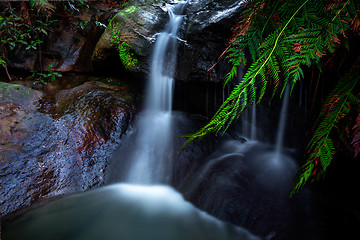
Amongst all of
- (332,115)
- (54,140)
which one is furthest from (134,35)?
(332,115)

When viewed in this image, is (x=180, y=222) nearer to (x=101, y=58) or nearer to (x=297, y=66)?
(x=297, y=66)

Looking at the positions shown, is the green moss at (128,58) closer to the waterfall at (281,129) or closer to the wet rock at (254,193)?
the wet rock at (254,193)

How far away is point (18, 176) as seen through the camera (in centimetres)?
234

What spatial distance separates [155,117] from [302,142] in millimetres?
2630

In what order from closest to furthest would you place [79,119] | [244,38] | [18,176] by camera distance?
[244,38], [18,176], [79,119]

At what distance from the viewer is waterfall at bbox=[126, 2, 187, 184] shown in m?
3.01

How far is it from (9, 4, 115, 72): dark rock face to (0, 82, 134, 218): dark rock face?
1.49 meters

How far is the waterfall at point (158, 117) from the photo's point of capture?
3.01 m

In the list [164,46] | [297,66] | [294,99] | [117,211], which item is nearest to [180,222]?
[117,211]

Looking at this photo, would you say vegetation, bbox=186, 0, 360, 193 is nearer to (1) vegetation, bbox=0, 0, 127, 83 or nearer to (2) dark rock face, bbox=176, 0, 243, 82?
(2) dark rock face, bbox=176, 0, 243, 82

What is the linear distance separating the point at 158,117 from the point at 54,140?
6.10 ft

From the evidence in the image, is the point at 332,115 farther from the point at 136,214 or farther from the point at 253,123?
the point at 253,123

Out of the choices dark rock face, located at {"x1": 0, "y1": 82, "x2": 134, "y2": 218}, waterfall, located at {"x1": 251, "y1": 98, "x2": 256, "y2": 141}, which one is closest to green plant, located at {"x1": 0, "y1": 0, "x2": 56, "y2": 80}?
dark rock face, located at {"x1": 0, "y1": 82, "x2": 134, "y2": 218}

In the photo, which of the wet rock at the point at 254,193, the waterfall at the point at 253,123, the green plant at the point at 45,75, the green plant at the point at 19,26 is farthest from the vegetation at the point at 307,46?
the green plant at the point at 45,75
